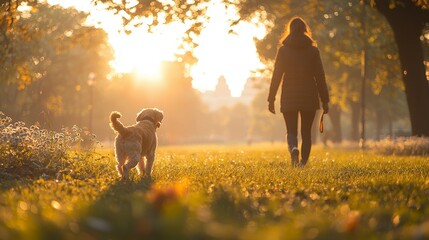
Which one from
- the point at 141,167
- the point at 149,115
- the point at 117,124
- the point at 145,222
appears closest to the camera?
the point at 145,222

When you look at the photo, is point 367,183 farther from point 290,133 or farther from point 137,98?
point 137,98

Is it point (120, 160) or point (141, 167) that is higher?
point (120, 160)

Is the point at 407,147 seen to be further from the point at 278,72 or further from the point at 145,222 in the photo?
the point at 145,222

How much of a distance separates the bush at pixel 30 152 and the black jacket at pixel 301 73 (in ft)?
12.9

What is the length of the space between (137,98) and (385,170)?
A: 182 feet

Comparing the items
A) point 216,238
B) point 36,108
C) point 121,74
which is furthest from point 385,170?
point 36,108

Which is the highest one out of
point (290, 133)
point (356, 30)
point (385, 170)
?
point (356, 30)

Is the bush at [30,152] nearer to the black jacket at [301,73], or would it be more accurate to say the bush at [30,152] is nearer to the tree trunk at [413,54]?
the black jacket at [301,73]

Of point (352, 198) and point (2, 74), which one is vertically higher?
point (2, 74)

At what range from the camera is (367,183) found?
6.61m

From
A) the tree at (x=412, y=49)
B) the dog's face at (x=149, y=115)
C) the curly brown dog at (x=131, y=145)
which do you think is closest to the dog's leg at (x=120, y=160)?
the curly brown dog at (x=131, y=145)

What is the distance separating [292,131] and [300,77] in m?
1.00

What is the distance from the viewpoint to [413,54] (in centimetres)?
1568

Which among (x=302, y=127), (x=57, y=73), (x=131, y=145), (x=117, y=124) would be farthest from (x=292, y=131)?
(x=57, y=73)
